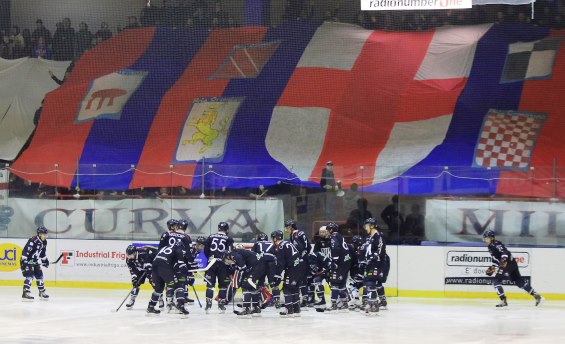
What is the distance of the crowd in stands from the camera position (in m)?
24.5

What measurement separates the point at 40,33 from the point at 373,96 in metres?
8.81

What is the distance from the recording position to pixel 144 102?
25438 millimetres

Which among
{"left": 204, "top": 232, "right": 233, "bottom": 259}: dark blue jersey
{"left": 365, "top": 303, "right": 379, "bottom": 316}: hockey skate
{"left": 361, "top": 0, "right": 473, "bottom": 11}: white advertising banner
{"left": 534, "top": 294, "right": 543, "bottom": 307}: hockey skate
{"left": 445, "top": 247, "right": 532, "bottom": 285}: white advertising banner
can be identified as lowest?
{"left": 534, "top": 294, "right": 543, "bottom": 307}: hockey skate

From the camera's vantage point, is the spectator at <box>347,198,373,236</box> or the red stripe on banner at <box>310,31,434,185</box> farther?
the red stripe on banner at <box>310,31,434,185</box>

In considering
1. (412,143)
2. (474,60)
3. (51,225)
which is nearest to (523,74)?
(474,60)

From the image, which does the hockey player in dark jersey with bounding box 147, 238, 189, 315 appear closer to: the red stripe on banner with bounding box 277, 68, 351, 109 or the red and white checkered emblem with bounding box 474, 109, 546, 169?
the red and white checkered emblem with bounding box 474, 109, 546, 169

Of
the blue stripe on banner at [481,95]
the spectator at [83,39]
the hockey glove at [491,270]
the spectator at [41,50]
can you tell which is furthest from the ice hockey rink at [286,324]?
the spectator at [41,50]

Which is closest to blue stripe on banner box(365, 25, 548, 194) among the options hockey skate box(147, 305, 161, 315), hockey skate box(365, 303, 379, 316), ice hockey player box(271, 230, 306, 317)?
hockey skate box(365, 303, 379, 316)

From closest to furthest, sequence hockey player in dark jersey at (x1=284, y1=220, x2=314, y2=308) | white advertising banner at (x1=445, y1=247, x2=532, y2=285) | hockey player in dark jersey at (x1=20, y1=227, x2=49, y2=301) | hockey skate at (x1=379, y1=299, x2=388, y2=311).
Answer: hockey player in dark jersey at (x1=284, y1=220, x2=314, y2=308), hockey skate at (x1=379, y1=299, x2=388, y2=311), hockey player in dark jersey at (x1=20, y1=227, x2=49, y2=301), white advertising banner at (x1=445, y1=247, x2=532, y2=285)

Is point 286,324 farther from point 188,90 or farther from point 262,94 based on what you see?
point 188,90

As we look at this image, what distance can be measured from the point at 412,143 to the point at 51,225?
825 centimetres

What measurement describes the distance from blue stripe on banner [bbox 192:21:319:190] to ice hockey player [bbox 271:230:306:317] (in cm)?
769

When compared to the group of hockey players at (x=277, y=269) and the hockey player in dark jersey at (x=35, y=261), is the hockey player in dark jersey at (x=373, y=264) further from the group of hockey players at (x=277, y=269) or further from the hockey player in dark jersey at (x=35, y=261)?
the hockey player in dark jersey at (x=35, y=261)

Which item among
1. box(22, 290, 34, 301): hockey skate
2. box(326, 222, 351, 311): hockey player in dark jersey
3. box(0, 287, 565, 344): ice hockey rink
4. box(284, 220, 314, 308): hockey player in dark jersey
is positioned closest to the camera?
box(0, 287, 565, 344): ice hockey rink
